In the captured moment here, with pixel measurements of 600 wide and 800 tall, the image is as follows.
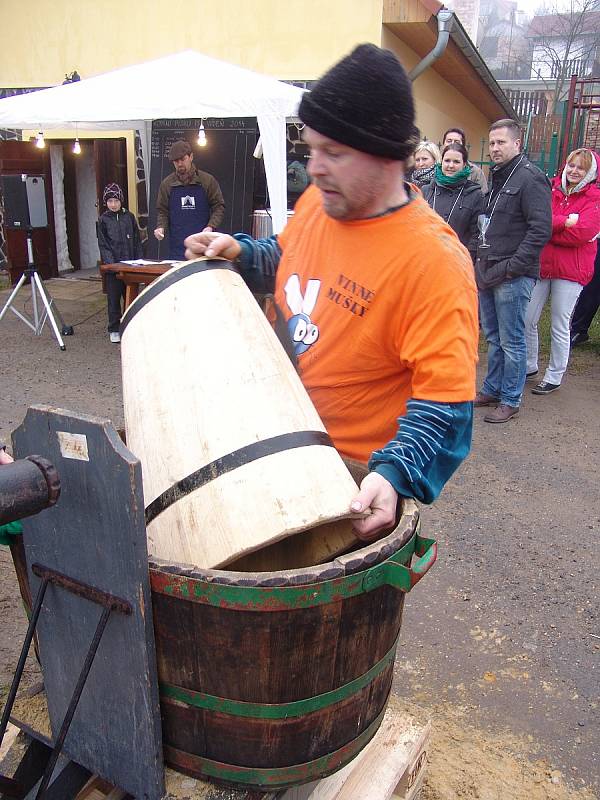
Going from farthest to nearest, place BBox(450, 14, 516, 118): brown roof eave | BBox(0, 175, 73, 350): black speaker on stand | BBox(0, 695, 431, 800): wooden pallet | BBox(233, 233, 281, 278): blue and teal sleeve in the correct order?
BBox(450, 14, 516, 118): brown roof eave < BBox(0, 175, 73, 350): black speaker on stand < BBox(233, 233, 281, 278): blue and teal sleeve < BBox(0, 695, 431, 800): wooden pallet

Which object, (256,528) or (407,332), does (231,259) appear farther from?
(256,528)

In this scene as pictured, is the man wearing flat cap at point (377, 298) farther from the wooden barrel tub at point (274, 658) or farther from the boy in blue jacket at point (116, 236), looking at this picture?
the boy in blue jacket at point (116, 236)

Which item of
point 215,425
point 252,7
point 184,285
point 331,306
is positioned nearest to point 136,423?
point 215,425

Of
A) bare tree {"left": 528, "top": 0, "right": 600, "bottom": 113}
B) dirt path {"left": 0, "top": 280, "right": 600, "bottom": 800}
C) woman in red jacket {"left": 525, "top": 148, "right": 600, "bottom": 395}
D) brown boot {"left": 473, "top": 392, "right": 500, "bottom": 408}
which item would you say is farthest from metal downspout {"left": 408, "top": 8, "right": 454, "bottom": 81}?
bare tree {"left": 528, "top": 0, "right": 600, "bottom": 113}

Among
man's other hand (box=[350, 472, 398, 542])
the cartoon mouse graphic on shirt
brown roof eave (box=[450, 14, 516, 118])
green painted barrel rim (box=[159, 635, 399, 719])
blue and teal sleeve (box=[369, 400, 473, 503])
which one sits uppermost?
brown roof eave (box=[450, 14, 516, 118])

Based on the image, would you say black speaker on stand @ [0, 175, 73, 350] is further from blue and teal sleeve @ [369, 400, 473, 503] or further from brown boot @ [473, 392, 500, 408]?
blue and teal sleeve @ [369, 400, 473, 503]

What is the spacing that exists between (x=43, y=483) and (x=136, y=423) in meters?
0.35

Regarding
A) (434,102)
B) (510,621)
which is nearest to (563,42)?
(434,102)

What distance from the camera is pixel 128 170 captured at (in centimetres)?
1068

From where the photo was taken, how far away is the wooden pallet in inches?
58.8

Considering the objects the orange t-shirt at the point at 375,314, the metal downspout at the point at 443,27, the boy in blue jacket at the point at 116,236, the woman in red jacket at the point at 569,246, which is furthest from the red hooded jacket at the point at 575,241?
the orange t-shirt at the point at 375,314


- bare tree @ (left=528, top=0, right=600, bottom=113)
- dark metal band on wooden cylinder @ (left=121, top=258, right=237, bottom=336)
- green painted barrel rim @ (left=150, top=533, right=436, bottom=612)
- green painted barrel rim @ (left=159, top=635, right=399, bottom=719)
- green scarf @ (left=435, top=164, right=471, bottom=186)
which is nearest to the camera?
green painted barrel rim @ (left=150, top=533, right=436, bottom=612)

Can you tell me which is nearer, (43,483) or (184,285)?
(43,483)

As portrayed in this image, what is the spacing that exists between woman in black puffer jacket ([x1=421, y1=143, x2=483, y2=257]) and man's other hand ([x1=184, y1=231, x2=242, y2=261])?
4239 millimetres
